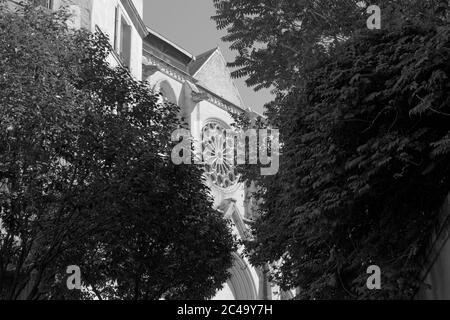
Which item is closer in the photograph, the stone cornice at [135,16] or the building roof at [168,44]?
the stone cornice at [135,16]

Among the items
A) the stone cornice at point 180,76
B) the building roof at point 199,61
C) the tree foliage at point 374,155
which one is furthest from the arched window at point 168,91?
the tree foliage at point 374,155

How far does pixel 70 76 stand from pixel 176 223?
11.5 feet

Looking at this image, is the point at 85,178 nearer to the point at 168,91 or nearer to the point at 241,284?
the point at 168,91

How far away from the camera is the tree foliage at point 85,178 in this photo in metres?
12.5

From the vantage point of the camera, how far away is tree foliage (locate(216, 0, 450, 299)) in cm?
969

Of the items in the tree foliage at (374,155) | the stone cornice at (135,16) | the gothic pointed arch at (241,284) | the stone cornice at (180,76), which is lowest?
the tree foliage at (374,155)

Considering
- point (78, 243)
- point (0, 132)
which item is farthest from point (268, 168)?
point (0, 132)

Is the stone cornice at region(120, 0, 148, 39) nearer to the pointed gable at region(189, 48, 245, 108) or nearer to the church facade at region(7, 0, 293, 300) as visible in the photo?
the church facade at region(7, 0, 293, 300)

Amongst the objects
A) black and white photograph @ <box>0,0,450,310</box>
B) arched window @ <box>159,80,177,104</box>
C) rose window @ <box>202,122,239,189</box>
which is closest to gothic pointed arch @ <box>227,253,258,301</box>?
rose window @ <box>202,122,239,189</box>

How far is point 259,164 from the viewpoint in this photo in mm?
17609

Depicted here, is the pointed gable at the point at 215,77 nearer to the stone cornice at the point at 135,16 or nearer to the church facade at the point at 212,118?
the church facade at the point at 212,118

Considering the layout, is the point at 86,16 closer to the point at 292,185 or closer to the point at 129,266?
the point at 129,266

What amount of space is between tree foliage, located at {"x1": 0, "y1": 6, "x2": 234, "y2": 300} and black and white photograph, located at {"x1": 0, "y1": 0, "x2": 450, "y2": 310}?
0.12 feet

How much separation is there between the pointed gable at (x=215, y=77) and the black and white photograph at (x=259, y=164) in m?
25.4
